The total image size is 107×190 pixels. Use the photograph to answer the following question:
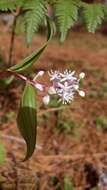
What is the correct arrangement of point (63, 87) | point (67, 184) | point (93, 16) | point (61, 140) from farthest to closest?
point (61, 140) < point (67, 184) < point (93, 16) < point (63, 87)

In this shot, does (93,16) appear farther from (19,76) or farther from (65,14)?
(19,76)

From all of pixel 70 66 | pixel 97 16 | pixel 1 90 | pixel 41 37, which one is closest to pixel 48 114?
pixel 1 90

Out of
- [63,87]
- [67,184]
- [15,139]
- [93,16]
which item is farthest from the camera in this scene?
[15,139]

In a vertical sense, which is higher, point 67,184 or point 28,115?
point 28,115

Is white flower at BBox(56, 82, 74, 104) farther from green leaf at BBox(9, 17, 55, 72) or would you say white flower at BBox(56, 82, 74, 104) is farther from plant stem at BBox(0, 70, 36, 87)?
green leaf at BBox(9, 17, 55, 72)

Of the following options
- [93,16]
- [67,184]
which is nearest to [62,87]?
[93,16]

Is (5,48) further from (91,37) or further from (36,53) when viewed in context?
(36,53)
